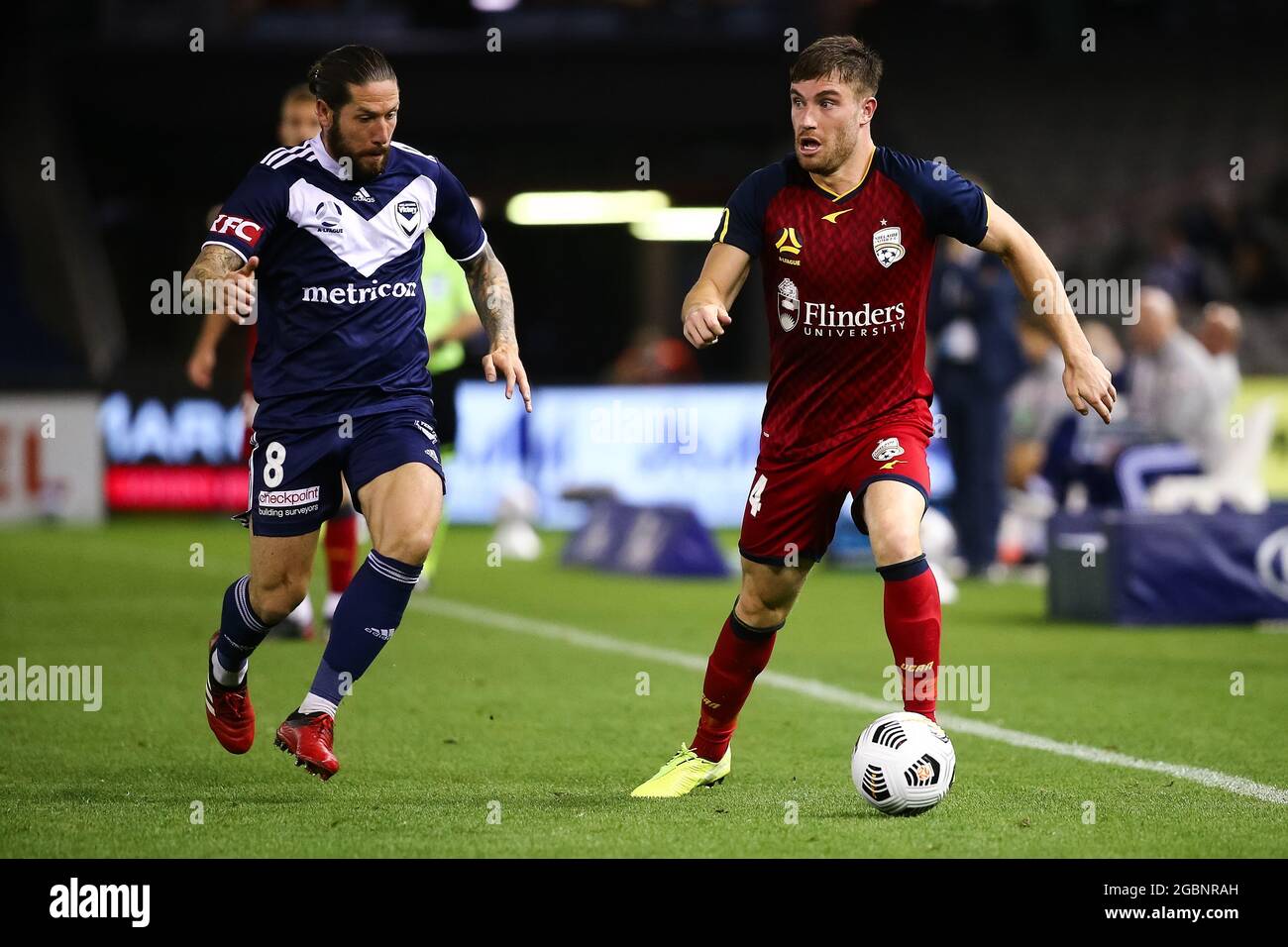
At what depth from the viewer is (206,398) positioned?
A: 19.4 meters

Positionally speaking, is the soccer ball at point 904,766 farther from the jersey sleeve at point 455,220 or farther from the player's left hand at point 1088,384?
the jersey sleeve at point 455,220

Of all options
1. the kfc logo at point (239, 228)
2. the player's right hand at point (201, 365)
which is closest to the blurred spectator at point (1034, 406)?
the player's right hand at point (201, 365)

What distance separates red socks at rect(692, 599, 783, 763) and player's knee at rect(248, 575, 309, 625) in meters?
1.25

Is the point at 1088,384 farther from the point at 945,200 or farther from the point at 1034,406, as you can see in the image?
the point at 1034,406

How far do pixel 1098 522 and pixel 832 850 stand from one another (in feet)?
20.1

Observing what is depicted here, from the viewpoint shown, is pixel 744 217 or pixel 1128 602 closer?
pixel 744 217

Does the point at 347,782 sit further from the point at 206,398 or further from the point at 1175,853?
the point at 206,398

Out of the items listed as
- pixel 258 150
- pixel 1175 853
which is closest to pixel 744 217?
pixel 1175 853

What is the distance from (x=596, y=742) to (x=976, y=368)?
23.9 ft

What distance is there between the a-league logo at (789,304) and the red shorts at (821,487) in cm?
38

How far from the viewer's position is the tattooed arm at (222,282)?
5.45 meters

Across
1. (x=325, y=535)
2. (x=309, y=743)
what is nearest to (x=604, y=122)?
(x=325, y=535)

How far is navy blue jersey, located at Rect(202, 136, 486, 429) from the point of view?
5.90 m

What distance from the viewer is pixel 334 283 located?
5.95 metres
